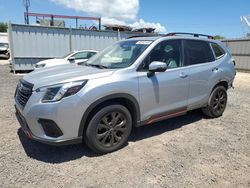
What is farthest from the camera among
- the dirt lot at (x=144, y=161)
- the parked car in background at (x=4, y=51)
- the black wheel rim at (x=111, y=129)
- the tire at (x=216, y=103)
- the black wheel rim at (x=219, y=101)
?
the parked car in background at (x=4, y=51)

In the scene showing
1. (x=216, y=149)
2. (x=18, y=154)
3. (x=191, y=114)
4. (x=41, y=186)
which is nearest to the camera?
(x=41, y=186)

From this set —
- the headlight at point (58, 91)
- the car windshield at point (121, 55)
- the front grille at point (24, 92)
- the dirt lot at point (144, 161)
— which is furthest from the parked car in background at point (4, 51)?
the headlight at point (58, 91)

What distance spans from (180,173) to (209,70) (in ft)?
8.68

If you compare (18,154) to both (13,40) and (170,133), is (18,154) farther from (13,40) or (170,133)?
(13,40)

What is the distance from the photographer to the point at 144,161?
3.77m

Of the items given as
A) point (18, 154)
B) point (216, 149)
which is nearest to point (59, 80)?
point (18, 154)

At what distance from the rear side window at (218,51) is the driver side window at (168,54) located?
1.21 m

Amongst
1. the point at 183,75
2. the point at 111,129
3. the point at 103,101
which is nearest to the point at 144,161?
the point at 111,129

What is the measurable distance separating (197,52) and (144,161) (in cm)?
269

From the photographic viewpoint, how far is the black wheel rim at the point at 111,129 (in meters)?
3.84

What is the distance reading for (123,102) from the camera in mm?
4098

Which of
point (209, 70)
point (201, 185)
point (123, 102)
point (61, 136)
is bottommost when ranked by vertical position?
point (201, 185)

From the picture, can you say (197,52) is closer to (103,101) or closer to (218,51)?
(218,51)

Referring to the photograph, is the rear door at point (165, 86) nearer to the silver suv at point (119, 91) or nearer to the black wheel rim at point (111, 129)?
the silver suv at point (119, 91)
